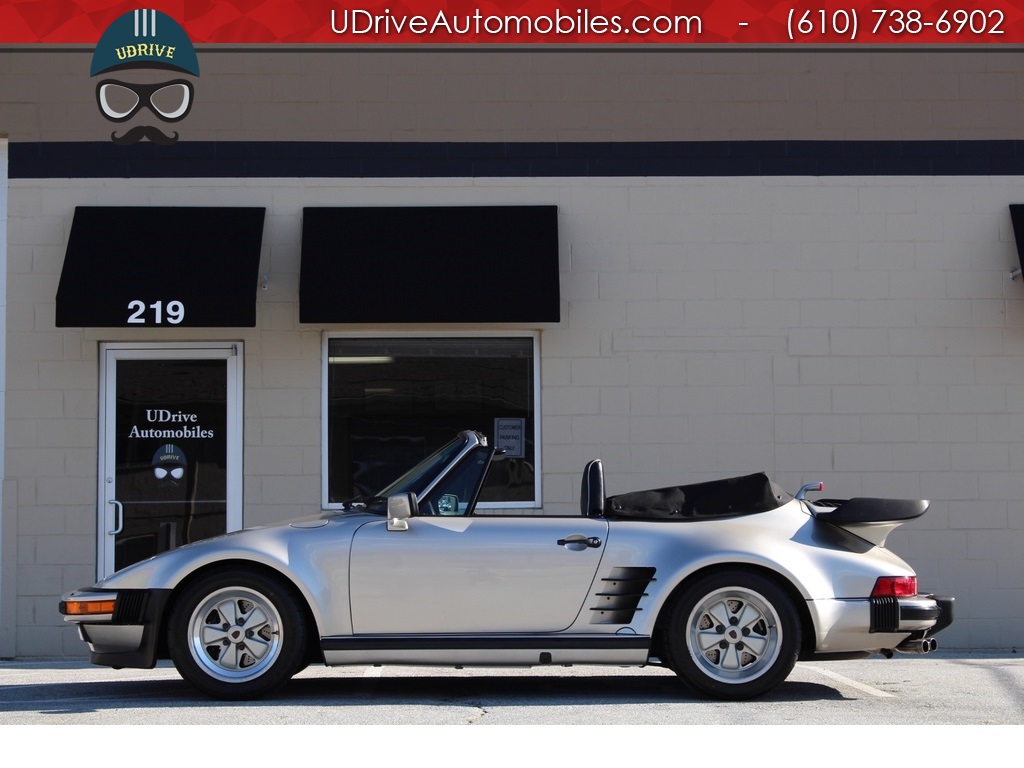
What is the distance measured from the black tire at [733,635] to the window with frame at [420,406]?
12.9 ft

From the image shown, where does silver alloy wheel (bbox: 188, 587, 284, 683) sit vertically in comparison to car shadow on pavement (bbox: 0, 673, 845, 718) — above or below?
above

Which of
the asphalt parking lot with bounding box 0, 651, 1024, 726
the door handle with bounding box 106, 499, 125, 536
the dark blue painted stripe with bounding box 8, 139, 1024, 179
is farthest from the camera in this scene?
the dark blue painted stripe with bounding box 8, 139, 1024, 179

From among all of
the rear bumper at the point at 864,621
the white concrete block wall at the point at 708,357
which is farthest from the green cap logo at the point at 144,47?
the rear bumper at the point at 864,621

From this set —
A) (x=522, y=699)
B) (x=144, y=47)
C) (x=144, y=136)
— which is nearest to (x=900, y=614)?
(x=522, y=699)

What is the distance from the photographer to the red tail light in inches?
275

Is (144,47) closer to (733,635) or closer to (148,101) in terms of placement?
(148,101)

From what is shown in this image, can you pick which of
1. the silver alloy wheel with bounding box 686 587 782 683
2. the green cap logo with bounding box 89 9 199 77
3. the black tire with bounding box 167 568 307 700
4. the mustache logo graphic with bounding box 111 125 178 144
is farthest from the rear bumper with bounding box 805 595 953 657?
the green cap logo with bounding box 89 9 199 77

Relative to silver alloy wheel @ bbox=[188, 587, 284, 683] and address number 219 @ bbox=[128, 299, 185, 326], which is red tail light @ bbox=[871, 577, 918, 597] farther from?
address number 219 @ bbox=[128, 299, 185, 326]

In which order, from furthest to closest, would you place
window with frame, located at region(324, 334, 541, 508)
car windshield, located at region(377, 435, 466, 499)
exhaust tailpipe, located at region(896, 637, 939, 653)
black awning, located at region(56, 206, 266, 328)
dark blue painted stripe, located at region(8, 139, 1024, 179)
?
dark blue painted stripe, located at region(8, 139, 1024, 179), window with frame, located at region(324, 334, 541, 508), black awning, located at region(56, 206, 266, 328), car windshield, located at region(377, 435, 466, 499), exhaust tailpipe, located at region(896, 637, 939, 653)

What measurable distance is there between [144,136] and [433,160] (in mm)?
2421

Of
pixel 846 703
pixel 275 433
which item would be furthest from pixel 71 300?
pixel 846 703

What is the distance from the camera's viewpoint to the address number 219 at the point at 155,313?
10203 millimetres
